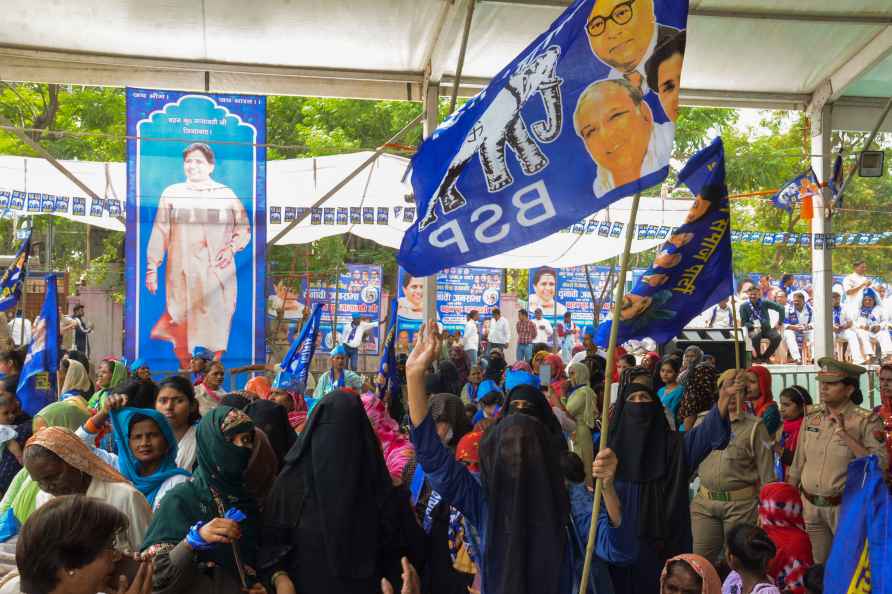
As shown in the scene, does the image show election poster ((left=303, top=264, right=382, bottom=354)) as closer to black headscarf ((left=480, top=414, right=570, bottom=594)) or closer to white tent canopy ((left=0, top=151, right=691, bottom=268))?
white tent canopy ((left=0, top=151, right=691, bottom=268))

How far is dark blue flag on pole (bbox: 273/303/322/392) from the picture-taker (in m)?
9.24

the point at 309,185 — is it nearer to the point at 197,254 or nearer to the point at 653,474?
the point at 197,254

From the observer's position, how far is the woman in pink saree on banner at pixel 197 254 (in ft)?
37.6

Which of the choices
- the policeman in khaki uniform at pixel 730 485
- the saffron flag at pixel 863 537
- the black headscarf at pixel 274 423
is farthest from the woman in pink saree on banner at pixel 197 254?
the saffron flag at pixel 863 537

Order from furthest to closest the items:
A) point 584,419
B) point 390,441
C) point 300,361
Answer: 1. point 300,361
2. point 584,419
3. point 390,441

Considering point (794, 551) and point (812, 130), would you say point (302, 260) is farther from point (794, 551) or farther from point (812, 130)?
point (794, 551)

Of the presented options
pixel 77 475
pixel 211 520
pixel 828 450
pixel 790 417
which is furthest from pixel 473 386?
pixel 211 520

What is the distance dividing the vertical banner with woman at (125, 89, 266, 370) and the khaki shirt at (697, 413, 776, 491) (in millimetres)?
6624

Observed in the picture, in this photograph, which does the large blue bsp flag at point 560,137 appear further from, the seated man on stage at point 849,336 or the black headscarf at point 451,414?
the seated man on stage at point 849,336

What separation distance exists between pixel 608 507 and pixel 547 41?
1902 mm

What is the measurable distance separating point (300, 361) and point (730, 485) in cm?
433

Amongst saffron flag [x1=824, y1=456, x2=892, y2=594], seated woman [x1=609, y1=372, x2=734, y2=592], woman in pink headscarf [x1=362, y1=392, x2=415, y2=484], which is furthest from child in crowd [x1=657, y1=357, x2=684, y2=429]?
saffron flag [x1=824, y1=456, x2=892, y2=594]

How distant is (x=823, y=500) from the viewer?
247 inches

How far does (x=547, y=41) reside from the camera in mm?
4234
